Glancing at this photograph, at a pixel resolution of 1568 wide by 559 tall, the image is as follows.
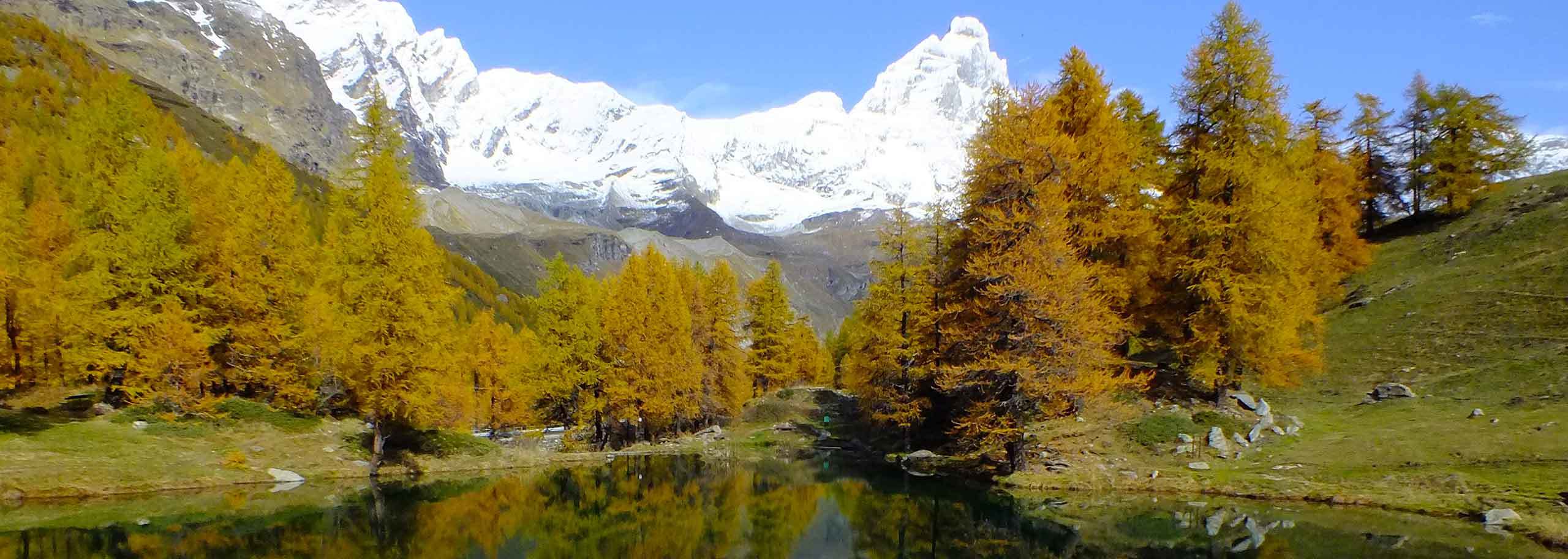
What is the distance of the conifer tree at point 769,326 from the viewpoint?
240 feet

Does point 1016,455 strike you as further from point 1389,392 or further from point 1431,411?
point 1389,392

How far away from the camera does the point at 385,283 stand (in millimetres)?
31953

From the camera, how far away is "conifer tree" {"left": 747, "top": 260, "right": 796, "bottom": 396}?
2881 inches

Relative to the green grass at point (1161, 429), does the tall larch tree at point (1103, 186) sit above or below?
above

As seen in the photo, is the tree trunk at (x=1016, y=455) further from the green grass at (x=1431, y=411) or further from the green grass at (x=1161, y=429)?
the green grass at (x=1161, y=429)

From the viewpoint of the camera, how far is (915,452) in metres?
40.3

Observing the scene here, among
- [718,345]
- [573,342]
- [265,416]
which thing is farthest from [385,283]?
[718,345]

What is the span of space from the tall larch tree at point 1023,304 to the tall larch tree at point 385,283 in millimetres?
20654

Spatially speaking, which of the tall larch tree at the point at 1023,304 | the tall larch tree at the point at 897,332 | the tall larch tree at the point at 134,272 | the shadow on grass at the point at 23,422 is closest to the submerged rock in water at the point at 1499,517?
the tall larch tree at the point at 1023,304

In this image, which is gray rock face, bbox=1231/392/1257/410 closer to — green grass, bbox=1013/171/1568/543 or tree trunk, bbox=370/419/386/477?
green grass, bbox=1013/171/1568/543

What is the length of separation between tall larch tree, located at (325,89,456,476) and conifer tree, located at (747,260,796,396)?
40.7 metres

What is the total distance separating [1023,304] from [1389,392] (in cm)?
1466

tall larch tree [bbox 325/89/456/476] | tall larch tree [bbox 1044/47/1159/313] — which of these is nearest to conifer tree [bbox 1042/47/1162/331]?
tall larch tree [bbox 1044/47/1159/313]

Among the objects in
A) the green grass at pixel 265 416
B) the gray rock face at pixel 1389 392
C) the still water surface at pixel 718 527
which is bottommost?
the still water surface at pixel 718 527
